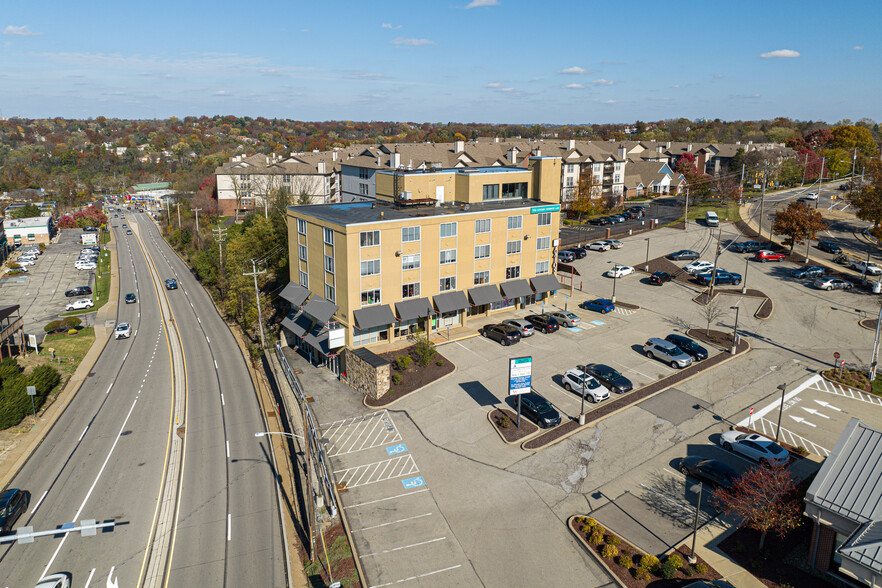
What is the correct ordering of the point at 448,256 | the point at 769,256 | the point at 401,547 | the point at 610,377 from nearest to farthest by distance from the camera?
the point at 401,547 < the point at 610,377 < the point at 448,256 < the point at 769,256

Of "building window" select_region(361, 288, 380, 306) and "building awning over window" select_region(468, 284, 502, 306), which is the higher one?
"building window" select_region(361, 288, 380, 306)

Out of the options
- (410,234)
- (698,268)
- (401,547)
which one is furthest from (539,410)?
(698,268)

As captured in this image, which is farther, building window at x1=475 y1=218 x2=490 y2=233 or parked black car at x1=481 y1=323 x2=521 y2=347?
building window at x1=475 y1=218 x2=490 y2=233

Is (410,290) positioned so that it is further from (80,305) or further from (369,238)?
(80,305)

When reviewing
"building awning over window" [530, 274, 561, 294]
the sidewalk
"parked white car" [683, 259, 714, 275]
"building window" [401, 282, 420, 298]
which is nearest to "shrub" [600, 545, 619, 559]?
"building window" [401, 282, 420, 298]

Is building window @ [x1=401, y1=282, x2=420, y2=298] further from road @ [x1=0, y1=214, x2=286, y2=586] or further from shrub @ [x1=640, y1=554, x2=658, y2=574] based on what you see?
shrub @ [x1=640, y1=554, x2=658, y2=574]

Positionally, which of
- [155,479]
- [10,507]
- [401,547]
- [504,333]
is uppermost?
[504,333]

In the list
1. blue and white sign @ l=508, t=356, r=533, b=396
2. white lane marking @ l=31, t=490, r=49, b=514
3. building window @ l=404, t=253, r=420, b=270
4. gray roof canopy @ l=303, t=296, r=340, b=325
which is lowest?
white lane marking @ l=31, t=490, r=49, b=514
